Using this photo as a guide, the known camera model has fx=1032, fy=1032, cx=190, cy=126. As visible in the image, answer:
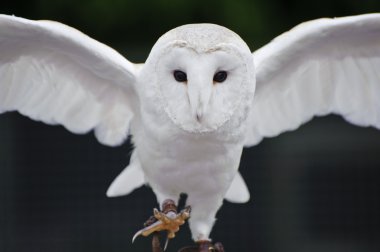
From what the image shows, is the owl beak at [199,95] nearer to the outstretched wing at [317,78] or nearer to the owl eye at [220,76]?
the owl eye at [220,76]

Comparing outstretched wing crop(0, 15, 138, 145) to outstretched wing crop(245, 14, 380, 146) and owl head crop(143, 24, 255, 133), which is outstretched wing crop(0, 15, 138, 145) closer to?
owl head crop(143, 24, 255, 133)

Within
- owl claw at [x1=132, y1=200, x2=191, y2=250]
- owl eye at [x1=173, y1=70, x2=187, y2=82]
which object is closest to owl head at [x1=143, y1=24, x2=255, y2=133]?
owl eye at [x1=173, y1=70, x2=187, y2=82]

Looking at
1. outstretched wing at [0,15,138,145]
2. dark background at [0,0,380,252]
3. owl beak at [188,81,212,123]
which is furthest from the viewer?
dark background at [0,0,380,252]

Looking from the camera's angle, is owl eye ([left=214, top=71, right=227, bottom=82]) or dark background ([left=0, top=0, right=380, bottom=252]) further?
dark background ([left=0, top=0, right=380, bottom=252])

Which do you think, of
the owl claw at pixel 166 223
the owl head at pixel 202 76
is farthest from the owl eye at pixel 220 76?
the owl claw at pixel 166 223

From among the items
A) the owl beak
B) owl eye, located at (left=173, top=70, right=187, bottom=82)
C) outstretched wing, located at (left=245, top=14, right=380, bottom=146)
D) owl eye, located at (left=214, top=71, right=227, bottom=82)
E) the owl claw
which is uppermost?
outstretched wing, located at (left=245, top=14, right=380, bottom=146)

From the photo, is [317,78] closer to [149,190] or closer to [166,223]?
[166,223]

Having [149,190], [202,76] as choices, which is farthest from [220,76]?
[149,190]
